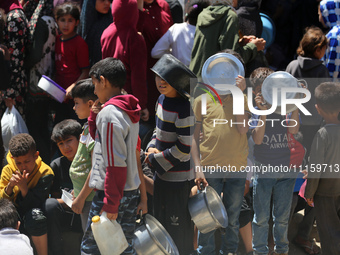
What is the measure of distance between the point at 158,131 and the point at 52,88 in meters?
1.40

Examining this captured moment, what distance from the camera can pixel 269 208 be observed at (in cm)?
458

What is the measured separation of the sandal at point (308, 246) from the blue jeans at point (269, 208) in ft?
1.83

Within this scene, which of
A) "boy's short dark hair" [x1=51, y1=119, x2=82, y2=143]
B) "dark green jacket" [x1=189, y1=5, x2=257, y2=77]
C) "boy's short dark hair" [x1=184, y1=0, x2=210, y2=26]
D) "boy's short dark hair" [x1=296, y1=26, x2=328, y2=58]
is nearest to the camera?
"boy's short dark hair" [x1=51, y1=119, x2=82, y2=143]

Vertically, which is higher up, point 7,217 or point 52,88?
point 52,88

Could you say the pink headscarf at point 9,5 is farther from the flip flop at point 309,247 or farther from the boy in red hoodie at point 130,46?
the flip flop at point 309,247

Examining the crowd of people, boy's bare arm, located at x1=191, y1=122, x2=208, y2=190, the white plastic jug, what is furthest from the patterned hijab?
the white plastic jug

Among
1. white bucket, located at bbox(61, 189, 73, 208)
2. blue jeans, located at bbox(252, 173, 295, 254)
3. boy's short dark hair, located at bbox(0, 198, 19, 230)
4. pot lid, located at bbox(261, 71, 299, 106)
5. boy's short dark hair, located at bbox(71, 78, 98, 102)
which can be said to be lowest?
blue jeans, located at bbox(252, 173, 295, 254)

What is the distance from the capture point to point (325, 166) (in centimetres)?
448

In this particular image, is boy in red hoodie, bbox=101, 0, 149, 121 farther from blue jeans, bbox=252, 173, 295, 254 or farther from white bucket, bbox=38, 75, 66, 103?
blue jeans, bbox=252, 173, 295, 254

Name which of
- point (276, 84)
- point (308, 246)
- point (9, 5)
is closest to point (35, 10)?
point (9, 5)

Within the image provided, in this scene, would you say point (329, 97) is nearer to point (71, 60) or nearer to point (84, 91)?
point (84, 91)

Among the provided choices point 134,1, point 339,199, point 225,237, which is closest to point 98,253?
point 225,237

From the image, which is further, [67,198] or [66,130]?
[66,130]

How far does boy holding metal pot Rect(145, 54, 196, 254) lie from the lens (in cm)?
409
